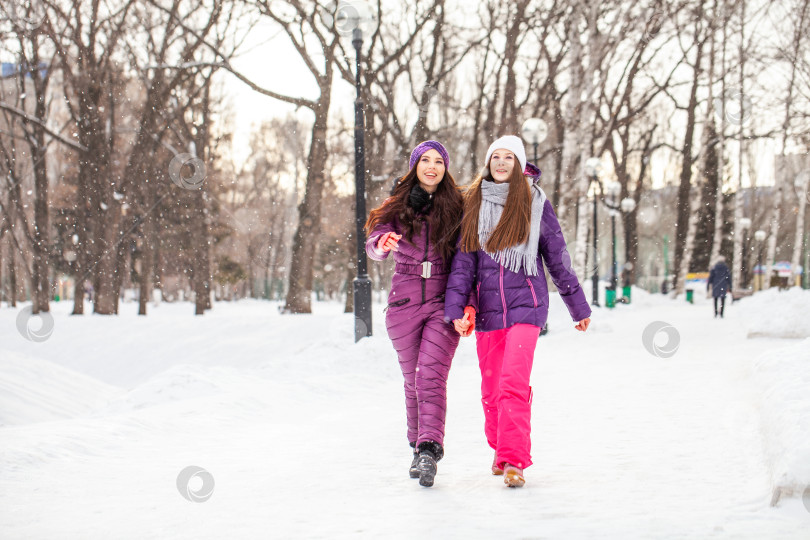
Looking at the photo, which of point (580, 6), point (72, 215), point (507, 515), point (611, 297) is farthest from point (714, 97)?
point (72, 215)

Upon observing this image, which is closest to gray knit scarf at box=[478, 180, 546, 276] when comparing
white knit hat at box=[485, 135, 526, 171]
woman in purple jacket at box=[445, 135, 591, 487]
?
woman in purple jacket at box=[445, 135, 591, 487]

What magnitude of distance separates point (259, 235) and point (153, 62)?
31.7m

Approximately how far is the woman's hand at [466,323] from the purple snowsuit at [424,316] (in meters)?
0.21

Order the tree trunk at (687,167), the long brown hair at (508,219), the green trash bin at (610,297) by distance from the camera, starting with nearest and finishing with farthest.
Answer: the long brown hair at (508,219), the tree trunk at (687,167), the green trash bin at (610,297)

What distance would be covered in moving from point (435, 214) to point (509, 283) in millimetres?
545

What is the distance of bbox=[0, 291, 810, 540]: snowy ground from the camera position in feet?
10.8

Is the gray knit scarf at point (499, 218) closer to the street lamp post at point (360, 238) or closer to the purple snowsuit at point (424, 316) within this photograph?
the purple snowsuit at point (424, 316)

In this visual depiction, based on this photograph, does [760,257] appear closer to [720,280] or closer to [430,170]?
[720,280]

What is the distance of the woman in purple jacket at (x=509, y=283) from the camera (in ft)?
12.8

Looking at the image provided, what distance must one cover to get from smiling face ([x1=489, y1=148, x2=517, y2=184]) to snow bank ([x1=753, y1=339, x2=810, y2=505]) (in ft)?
6.28

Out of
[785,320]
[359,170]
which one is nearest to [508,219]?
[359,170]

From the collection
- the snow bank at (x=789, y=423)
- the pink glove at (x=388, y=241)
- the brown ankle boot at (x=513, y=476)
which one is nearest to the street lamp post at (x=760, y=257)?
the snow bank at (x=789, y=423)

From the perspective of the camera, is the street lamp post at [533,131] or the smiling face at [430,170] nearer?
the smiling face at [430,170]

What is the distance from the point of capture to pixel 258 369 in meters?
10.1
